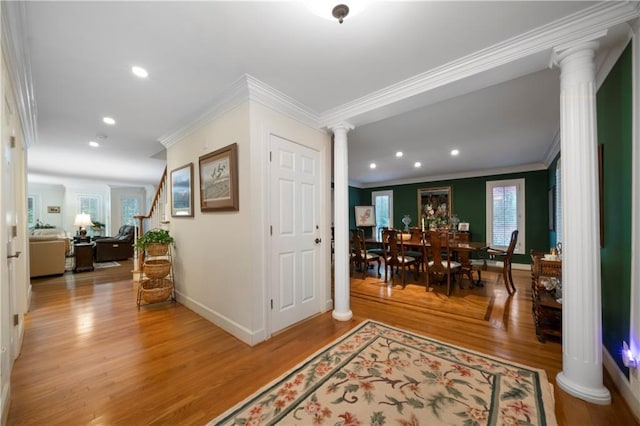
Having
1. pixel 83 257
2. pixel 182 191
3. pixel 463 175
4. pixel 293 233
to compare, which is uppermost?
pixel 463 175

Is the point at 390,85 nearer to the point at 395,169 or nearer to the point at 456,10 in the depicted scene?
the point at 456,10

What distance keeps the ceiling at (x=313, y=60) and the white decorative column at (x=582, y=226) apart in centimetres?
27

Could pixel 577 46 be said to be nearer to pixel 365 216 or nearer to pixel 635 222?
pixel 635 222

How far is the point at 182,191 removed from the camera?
340 centimetres

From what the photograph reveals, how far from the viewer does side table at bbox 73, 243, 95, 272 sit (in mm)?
5520

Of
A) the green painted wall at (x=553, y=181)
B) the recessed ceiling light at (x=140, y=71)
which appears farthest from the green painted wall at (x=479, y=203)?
the recessed ceiling light at (x=140, y=71)

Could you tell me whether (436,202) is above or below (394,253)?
above

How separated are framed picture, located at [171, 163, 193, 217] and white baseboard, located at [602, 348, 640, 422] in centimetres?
408

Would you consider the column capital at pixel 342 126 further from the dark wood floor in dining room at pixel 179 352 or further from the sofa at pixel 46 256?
the sofa at pixel 46 256

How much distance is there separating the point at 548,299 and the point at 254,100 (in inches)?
134

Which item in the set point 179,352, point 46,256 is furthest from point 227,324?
point 46,256

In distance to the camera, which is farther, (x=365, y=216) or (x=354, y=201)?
(x=354, y=201)

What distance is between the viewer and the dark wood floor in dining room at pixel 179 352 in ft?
5.10

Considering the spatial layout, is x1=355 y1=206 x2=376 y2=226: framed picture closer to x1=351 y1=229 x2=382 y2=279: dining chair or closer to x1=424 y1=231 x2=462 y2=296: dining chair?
x1=351 y1=229 x2=382 y2=279: dining chair
